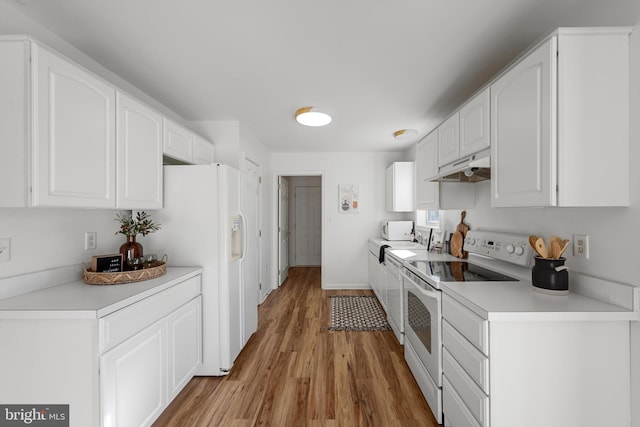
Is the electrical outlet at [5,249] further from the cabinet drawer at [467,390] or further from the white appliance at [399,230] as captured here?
the white appliance at [399,230]

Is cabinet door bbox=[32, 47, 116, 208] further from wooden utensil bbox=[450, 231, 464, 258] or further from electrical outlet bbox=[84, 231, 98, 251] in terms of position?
wooden utensil bbox=[450, 231, 464, 258]

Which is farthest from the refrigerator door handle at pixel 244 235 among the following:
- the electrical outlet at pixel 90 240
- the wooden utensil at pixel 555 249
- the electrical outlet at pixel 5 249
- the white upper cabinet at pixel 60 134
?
the wooden utensil at pixel 555 249

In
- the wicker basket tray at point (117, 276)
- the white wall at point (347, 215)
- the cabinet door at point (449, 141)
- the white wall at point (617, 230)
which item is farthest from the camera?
the white wall at point (347, 215)

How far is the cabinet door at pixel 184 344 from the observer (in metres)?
1.80

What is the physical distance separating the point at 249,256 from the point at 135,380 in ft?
4.93

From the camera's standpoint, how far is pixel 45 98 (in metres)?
1.25

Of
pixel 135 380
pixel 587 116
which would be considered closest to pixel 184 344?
pixel 135 380

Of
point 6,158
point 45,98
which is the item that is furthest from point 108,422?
point 45,98

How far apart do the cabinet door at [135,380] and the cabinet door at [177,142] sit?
4.38ft

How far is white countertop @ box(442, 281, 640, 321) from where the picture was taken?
3.71ft

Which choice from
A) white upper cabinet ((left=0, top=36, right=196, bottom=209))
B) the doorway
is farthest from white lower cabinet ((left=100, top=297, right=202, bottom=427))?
the doorway

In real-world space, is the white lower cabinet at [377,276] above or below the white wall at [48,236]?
below

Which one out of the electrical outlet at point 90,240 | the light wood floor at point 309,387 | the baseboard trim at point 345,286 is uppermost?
the electrical outlet at point 90,240

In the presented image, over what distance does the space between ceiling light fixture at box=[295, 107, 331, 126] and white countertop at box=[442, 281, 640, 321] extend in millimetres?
1929
